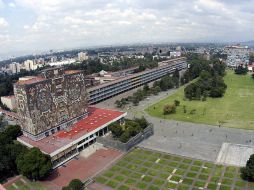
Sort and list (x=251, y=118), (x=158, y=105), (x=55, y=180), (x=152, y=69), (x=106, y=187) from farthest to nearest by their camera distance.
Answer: (x=152, y=69) → (x=158, y=105) → (x=251, y=118) → (x=55, y=180) → (x=106, y=187)

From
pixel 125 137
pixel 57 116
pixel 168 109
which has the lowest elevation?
pixel 125 137

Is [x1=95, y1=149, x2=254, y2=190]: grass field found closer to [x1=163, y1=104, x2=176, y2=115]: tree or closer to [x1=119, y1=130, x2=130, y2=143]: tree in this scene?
[x1=119, y1=130, x2=130, y2=143]: tree

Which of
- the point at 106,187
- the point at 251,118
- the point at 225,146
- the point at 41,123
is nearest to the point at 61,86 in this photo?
the point at 41,123

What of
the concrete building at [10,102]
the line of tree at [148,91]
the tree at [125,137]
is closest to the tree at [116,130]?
the tree at [125,137]

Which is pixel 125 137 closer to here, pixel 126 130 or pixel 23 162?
pixel 126 130

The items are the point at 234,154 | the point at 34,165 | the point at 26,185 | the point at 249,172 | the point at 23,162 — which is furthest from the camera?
the point at 234,154

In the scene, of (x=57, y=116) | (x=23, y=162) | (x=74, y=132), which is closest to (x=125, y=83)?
(x=57, y=116)

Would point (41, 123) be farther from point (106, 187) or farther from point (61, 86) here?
point (106, 187)
